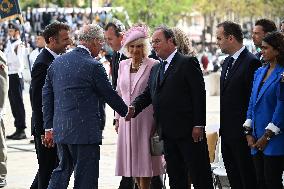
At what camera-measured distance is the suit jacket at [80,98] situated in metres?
10.6

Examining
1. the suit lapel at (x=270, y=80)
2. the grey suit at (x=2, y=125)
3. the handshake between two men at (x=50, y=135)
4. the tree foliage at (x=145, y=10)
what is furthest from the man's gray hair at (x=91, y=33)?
the tree foliage at (x=145, y=10)

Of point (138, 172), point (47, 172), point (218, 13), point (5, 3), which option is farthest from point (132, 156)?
point (218, 13)

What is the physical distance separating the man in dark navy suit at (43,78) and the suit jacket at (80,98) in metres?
1.08

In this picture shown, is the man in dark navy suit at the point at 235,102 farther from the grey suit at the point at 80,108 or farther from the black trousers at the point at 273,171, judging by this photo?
the grey suit at the point at 80,108

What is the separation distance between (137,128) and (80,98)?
1.43 m

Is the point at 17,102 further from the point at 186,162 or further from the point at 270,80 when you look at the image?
the point at 270,80

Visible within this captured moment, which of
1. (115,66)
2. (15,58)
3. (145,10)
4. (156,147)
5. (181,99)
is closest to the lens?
(181,99)

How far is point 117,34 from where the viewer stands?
13672 mm

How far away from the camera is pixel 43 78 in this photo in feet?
38.9

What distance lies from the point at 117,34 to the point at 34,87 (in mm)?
2112

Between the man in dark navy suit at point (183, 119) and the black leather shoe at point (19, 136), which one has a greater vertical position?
the man in dark navy suit at point (183, 119)

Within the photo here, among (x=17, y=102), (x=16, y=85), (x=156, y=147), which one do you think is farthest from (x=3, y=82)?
(x=16, y=85)

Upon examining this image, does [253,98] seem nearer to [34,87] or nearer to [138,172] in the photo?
[138,172]

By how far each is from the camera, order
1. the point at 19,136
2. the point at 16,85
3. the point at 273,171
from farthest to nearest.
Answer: the point at 16,85 < the point at 19,136 < the point at 273,171
